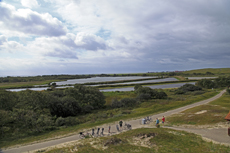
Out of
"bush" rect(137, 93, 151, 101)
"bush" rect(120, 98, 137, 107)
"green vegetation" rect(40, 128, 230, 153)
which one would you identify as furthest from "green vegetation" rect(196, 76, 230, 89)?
"green vegetation" rect(40, 128, 230, 153)

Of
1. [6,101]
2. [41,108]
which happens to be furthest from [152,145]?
[6,101]

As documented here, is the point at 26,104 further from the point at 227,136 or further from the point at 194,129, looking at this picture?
the point at 227,136

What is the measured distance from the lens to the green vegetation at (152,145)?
1195cm

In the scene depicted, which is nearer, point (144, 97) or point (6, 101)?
point (6, 101)

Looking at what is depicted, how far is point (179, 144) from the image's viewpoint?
12.9 meters

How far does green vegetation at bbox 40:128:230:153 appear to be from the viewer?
11.9m

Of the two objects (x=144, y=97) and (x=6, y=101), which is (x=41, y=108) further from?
(x=144, y=97)

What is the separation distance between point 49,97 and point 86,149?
84.7 feet

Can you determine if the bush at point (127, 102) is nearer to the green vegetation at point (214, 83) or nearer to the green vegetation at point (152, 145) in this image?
the green vegetation at point (152, 145)

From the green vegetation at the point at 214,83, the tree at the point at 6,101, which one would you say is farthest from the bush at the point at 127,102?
the green vegetation at the point at 214,83

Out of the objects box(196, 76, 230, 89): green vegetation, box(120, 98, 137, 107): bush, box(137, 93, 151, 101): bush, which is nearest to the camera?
box(120, 98, 137, 107): bush

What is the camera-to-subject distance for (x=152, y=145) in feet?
42.8

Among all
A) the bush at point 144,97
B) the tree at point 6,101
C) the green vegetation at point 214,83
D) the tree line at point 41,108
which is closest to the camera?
the tree line at point 41,108

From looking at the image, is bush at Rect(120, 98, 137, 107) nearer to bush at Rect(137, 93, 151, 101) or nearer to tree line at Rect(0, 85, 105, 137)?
tree line at Rect(0, 85, 105, 137)
